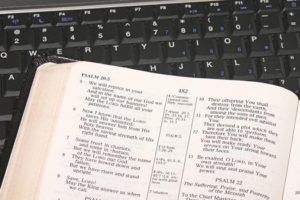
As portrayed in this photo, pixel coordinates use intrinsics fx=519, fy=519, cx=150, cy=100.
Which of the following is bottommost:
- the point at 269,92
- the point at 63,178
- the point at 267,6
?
the point at 63,178

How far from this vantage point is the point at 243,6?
0.54 metres

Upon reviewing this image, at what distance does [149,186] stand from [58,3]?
0.21 metres

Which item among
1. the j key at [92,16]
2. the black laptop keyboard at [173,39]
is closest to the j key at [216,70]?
the black laptop keyboard at [173,39]

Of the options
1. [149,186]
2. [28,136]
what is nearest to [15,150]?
[28,136]

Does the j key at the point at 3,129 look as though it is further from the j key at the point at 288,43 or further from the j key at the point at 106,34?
the j key at the point at 288,43

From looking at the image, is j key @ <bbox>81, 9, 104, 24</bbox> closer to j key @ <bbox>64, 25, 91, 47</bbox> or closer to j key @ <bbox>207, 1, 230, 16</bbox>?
j key @ <bbox>64, 25, 91, 47</bbox>

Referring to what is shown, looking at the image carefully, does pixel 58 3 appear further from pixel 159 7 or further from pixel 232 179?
pixel 232 179

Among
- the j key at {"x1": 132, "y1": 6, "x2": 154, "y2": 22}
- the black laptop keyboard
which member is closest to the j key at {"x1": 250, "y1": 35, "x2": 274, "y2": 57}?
the black laptop keyboard

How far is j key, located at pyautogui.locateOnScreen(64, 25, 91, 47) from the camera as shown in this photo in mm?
516

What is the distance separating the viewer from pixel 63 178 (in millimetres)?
431

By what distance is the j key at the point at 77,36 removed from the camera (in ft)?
1.69

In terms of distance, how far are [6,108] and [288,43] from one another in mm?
284

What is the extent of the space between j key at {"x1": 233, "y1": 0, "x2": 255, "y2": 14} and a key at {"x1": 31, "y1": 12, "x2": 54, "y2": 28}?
188mm

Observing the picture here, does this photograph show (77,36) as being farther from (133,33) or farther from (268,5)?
(268,5)
